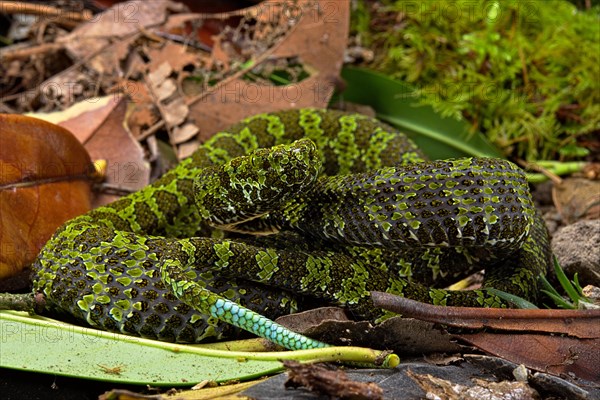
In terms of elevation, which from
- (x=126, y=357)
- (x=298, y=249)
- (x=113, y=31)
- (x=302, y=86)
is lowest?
(x=126, y=357)

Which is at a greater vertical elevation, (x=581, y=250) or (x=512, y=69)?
(x=512, y=69)

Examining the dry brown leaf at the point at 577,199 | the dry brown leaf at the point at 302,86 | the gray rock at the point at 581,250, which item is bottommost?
the dry brown leaf at the point at 577,199

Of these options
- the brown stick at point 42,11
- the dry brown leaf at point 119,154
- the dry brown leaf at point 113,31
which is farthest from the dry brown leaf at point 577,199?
the brown stick at point 42,11

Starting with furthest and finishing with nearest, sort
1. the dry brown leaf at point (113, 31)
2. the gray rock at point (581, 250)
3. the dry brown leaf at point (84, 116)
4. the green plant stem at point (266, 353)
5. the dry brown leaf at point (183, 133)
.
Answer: the dry brown leaf at point (113, 31) → the dry brown leaf at point (183, 133) → the dry brown leaf at point (84, 116) → the gray rock at point (581, 250) → the green plant stem at point (266, 353)

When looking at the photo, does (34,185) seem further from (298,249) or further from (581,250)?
(581,250)

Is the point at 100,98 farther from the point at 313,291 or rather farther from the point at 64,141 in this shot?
the point at 313,291

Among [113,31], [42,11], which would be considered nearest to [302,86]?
[113,31]

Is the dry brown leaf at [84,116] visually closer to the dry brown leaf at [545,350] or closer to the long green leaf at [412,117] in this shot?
the long green leaf at [412,117]
